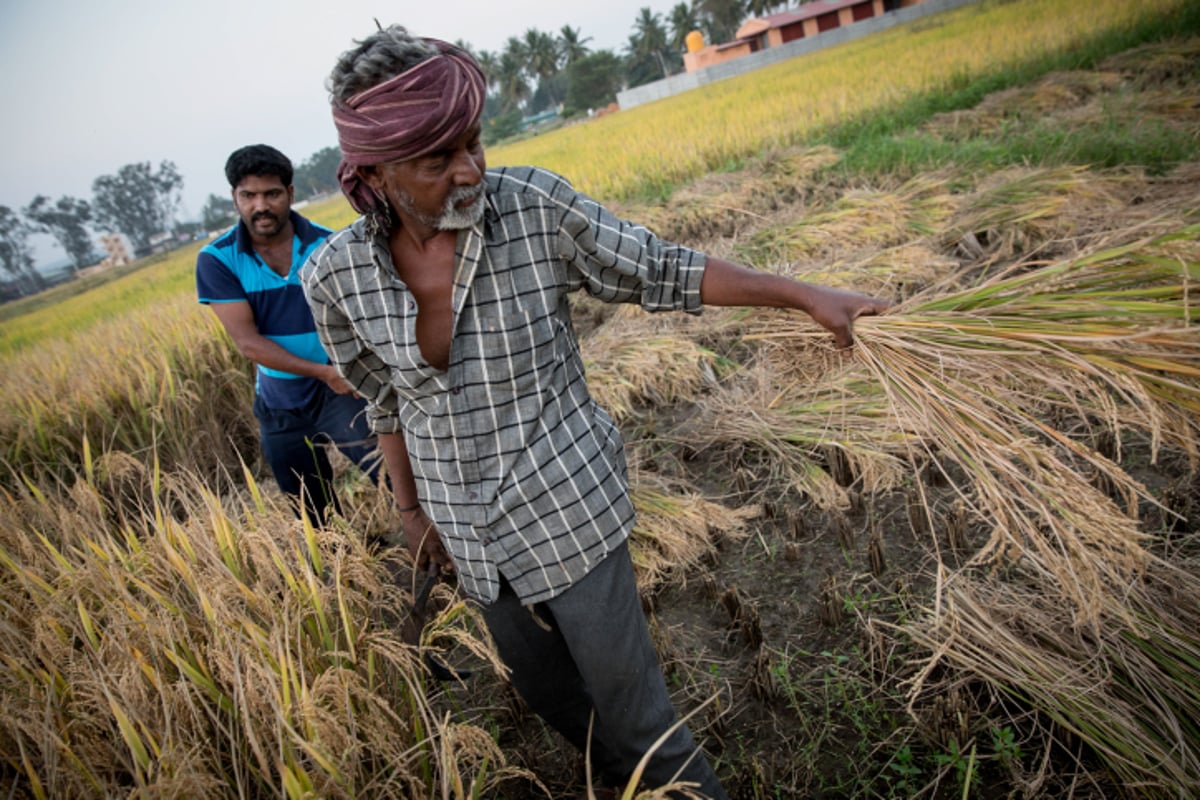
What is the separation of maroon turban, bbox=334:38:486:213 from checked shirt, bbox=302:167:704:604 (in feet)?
0.47

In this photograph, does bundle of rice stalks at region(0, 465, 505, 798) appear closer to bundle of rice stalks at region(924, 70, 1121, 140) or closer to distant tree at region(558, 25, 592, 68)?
bundle of rice stalks at region(924, 70, 1121, 140)

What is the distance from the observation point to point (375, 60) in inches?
41.1

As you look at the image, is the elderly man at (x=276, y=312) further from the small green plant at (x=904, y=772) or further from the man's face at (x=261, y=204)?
the small green plant at (x=904, y=772)

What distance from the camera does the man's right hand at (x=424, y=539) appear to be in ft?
4.72

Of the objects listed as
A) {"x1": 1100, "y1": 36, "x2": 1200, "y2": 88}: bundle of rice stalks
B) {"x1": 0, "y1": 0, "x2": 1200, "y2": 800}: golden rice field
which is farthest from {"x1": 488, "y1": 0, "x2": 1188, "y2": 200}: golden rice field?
{"x1": 0, "y1": 0, "x2": 1200, "y2": 800}: golden rice field

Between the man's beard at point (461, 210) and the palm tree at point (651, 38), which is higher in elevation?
the palm tree at point (651, 38)

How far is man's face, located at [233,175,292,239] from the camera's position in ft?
7.48

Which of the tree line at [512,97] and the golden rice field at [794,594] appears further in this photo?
the tree line at [512,97]

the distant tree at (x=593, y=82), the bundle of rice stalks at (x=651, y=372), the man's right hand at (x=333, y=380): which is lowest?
the bundle of rice stalks at (x=651, y=372)

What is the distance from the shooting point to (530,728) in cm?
184

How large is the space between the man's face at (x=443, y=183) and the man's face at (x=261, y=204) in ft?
4.72

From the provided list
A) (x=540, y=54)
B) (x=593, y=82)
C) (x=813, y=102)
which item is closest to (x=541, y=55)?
(x=540, y=54)

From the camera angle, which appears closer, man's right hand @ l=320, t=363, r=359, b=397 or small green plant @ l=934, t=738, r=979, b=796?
small green plant @ l=934, t=738, r=979, b=796

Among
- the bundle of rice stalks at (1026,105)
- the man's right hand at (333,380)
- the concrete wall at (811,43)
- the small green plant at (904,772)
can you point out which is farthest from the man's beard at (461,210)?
the concrete wall at (811,43)
